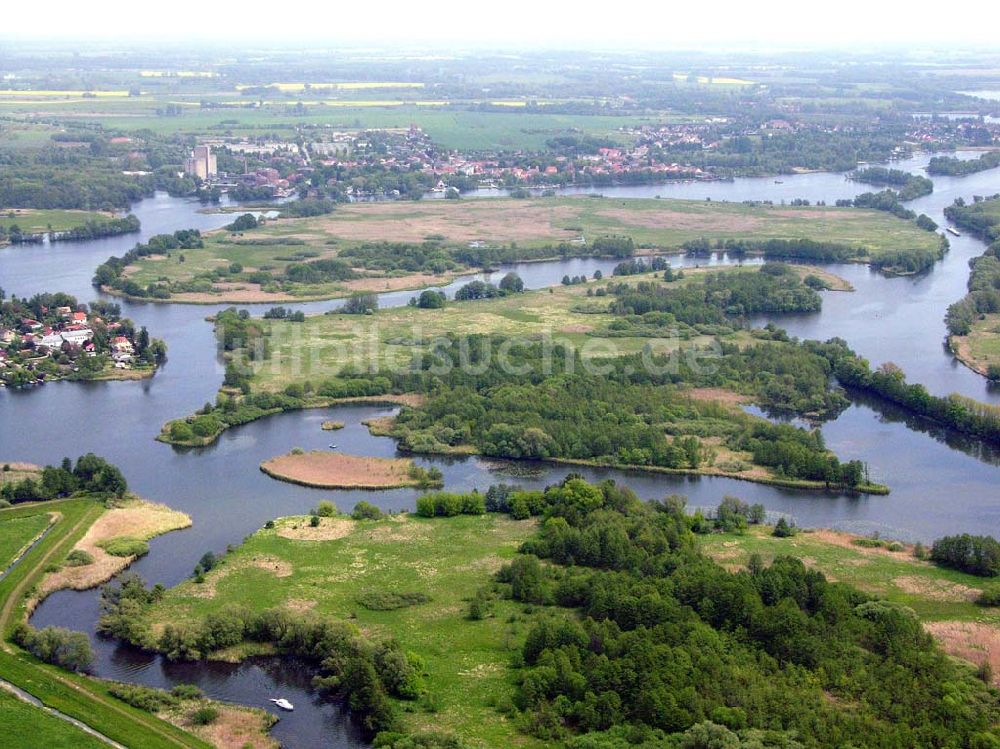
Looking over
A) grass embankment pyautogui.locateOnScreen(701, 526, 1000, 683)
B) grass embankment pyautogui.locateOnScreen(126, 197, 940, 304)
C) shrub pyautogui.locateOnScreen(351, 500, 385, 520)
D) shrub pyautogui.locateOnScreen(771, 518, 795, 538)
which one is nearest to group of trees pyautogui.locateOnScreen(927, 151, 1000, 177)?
grass embankment pyautogui.locateOnScreen(126, 197, 940, 304)

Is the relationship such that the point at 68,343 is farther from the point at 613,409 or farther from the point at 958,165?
the point at 958,165

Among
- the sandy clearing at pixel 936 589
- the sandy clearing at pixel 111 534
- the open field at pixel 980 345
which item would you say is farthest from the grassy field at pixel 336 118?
the sandy clearing at pixel 936 589

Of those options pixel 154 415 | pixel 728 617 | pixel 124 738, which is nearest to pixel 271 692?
pixel 124 738

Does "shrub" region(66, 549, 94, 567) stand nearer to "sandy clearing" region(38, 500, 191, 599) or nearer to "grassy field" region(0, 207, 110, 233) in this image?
"sandy clearing" region(38, 500, 191, 599)

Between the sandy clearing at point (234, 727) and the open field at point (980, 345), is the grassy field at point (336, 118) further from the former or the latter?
the sandy clearing at point (234, 727)

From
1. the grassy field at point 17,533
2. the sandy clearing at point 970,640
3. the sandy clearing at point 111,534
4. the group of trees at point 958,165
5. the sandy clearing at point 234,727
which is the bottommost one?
the sandy clearing at point 234,727
